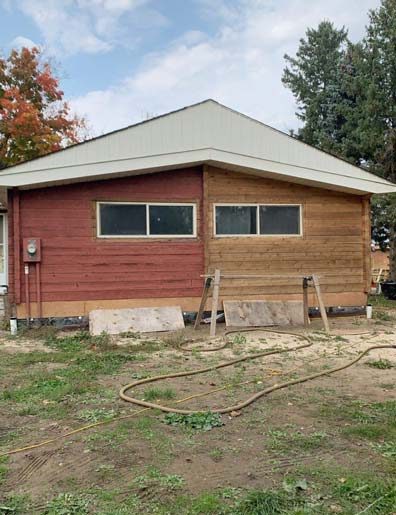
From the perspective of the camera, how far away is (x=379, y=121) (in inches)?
562

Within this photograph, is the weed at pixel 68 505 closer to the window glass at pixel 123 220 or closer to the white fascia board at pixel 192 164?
the white fascia board at pixel 192 164

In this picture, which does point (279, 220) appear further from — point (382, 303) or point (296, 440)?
point (296, 440)

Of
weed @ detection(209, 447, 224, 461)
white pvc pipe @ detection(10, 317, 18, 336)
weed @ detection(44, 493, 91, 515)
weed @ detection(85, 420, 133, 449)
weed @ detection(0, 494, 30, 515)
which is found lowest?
weed @ detection(209, 447, 224, 461)

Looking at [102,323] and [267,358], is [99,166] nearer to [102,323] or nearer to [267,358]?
[102,323]

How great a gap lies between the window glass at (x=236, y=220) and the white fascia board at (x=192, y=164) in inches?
27.9

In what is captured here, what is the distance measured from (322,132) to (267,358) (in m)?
14.6

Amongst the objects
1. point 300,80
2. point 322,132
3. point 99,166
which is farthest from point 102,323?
point 300,80

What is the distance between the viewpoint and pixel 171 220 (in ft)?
25.5

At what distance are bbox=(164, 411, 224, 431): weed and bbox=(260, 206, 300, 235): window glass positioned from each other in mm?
5272

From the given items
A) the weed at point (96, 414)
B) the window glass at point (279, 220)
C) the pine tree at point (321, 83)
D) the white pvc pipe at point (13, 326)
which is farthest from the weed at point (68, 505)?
the pine tree at point (321, 83)

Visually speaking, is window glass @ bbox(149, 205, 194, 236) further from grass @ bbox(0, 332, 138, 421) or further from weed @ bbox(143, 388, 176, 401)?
weed @ bbox(143, 388, 176, 401)

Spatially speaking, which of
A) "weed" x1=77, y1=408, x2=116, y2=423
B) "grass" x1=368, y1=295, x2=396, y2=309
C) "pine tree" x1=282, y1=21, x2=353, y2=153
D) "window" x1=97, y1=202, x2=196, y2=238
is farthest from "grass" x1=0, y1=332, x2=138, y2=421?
"pine tree" x1=282, y1=21, x2=353, y2=153

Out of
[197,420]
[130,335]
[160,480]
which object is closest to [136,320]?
[130,335]

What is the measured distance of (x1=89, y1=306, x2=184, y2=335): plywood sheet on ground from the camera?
7.00 metres
